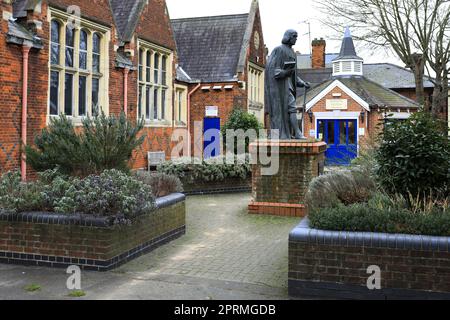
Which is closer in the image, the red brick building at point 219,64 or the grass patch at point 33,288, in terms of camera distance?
the grass patch at point 33,288

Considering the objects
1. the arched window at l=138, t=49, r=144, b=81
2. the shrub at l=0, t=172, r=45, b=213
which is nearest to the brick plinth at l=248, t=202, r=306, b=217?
the shrub at l=0, t=172, r=45, b=213

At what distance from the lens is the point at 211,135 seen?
23344mm

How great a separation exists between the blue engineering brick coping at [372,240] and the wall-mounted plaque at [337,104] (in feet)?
74.8

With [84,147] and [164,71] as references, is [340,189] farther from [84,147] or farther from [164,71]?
[164,71]

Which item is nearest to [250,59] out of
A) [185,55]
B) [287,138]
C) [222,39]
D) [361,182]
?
[222,39]

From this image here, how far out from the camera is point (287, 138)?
432 inches

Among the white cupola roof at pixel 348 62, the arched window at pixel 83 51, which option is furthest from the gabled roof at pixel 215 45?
the arched window at pixel 83 51

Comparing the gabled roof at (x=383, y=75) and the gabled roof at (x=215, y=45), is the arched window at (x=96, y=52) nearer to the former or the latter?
the gabled roof at (x=215, y=45)

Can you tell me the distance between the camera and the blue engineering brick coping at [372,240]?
4949 millimetres

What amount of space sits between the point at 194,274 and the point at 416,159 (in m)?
3.21

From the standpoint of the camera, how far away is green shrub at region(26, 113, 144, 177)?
7.89 meters

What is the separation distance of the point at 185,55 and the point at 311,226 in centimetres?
2012

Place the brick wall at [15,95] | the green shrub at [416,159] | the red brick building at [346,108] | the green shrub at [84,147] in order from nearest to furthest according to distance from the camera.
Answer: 1. the green shrub at [416,159]
2. the green shrub at [84,147]
3. the brick wall at [15,95]
4. the red brick building at [346,108]

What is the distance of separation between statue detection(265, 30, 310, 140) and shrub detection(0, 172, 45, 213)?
5.65 m
